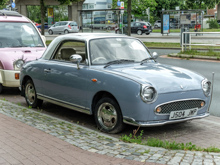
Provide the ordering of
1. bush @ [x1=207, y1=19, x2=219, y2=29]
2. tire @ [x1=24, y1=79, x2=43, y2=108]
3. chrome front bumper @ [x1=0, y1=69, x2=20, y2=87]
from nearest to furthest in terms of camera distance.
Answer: tire @ [x1=24, y1=79, x2=43, y2=108] < chrome front bumper @ [x1=0, y1=69, x2=20, y2=87] < bush @ [x1=207, y1=19, x2=219, y2=29]

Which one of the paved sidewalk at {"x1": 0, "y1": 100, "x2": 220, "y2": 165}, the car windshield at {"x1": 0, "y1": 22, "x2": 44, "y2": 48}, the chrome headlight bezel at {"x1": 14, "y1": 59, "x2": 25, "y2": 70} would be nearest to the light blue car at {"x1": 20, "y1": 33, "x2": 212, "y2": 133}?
the paved sidewalk at {"x1": 0, "y1": 100, "x2": 220, "y2": 165}

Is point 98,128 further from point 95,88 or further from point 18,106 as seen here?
point 18,106

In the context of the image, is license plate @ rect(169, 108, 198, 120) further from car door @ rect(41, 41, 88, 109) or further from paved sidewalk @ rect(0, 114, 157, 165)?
car door @ rect(41, 41, 88, 109)

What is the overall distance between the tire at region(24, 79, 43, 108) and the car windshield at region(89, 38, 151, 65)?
6.58 feet

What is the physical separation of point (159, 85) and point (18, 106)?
3733 millimetres

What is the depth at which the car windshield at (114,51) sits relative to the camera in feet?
21.6

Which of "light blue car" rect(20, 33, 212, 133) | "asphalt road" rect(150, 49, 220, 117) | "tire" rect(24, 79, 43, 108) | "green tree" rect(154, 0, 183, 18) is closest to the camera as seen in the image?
"light blue car" rect(20, 33, 212, 133)

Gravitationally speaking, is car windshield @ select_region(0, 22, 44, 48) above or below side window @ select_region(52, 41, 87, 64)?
above

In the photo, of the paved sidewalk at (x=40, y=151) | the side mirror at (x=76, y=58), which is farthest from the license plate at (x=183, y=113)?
the side mirror at (x=76, y=58)

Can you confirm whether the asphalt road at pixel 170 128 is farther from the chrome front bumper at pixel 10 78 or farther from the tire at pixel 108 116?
the chrome front bumper at pixel 10 78

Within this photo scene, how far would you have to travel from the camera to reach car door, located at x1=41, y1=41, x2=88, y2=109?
650cm

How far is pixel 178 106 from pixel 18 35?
6.35m

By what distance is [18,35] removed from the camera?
10727mm

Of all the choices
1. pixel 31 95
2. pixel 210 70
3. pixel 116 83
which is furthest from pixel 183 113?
pixel 210 70
